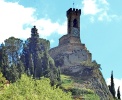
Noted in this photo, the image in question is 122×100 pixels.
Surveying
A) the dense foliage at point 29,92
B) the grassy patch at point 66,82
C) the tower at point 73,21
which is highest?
the tower at point 73,21

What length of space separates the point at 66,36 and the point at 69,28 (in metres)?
5.01

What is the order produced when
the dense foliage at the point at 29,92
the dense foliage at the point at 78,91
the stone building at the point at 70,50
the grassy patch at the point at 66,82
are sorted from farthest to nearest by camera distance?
the stone building at the point at 70,50, the grassy patch at the point at 66,82, the dense foliage at the point at 78,91, the dense foliage at the point at 29,92

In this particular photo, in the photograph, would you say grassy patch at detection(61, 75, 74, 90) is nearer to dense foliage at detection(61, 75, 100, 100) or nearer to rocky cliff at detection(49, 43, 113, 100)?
dense foliage at detection(61, 75, 100, 100)

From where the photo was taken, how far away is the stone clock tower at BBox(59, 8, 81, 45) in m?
131

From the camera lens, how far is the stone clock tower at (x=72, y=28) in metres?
131

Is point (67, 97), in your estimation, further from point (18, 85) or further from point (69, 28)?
point (69, 28)

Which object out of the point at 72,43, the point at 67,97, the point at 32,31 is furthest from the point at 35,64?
the point at 67,97

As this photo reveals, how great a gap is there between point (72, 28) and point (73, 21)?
326 cm

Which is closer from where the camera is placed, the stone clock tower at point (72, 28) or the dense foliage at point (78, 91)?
the dense foliage at point (78, 91)

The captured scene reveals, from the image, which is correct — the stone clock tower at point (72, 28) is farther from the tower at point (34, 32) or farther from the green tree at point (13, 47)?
the green tree at point (13, 47)

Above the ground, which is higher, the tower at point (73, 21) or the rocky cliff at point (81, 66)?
the tower at point (73, 21)

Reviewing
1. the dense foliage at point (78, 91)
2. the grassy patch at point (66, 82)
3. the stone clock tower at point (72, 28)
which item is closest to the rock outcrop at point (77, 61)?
the stone clock tower at point (72, 28)

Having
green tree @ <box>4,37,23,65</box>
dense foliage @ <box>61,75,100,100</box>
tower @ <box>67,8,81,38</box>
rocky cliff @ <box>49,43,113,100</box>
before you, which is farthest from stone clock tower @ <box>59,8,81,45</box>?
dense foliage @ <box>61,75,100,100</box>

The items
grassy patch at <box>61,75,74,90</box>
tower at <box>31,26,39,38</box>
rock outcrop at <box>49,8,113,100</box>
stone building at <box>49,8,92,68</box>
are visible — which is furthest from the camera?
stone building at <box>49,8,92,68</box>
